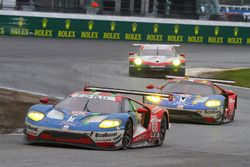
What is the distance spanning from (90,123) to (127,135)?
76 centimetres

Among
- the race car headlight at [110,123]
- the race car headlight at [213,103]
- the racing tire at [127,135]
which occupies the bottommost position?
the race car headlight at [213,103]

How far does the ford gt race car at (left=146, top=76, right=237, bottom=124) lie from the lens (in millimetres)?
18609

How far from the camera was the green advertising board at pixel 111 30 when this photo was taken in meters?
48.7

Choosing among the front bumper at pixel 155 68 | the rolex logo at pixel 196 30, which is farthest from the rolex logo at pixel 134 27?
the front bumper at pixel 155 68

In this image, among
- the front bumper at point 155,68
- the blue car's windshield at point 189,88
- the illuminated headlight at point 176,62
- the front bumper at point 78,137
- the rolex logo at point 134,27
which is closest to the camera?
the front bumper at point 78,137

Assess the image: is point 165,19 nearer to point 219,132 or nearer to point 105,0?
point 105,0

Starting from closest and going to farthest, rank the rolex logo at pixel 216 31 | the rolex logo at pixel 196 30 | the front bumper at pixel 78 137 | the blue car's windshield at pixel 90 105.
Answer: the front bumper at pixel 78 137
the blue car's windshield at pixel 90 105
the rolex logo at pixel 196 30
the rolex logo at pixel 216 31

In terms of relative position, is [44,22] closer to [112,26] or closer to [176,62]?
[112,26]

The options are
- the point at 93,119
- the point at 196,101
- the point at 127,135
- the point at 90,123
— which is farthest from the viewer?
the point at 196,101

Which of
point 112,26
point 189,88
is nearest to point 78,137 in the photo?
point 189,88

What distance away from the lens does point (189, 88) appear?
64.1ft

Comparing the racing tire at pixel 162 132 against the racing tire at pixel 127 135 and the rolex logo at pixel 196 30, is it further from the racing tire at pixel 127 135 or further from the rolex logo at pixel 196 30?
the rolex logo at pixel 196 30

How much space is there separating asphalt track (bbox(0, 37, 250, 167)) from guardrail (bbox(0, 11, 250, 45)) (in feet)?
4.67


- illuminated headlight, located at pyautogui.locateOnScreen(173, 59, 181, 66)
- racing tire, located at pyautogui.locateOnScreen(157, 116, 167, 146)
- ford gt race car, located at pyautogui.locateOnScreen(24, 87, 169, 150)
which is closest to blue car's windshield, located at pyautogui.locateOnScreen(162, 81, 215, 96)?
racing tire, located at pyautogui.locateOnScreen(157, 116, 167, 146)
